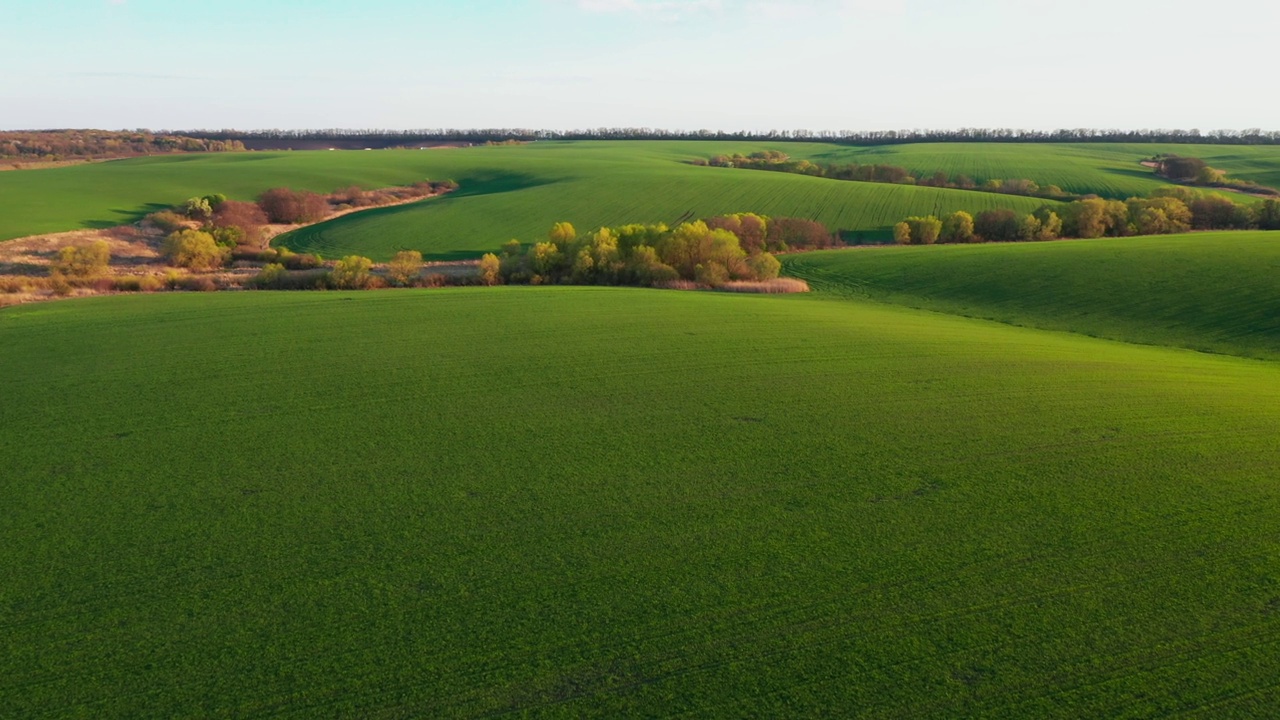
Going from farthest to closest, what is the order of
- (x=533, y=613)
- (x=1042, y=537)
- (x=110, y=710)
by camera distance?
(x=1042, y=537), (x=533, y=613), (x=110, y=710)

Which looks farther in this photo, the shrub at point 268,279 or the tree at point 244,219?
the tree at point 244,219

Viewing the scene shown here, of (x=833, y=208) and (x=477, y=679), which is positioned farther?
(x=833, y=208)

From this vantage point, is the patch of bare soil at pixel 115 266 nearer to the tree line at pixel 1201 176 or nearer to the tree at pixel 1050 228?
the tree at pixel 1050 228

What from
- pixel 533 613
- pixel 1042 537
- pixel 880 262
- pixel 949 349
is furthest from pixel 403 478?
pixel 880 262

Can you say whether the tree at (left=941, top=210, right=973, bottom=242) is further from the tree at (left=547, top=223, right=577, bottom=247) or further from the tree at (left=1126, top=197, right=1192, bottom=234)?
the tree at (left=547, top=223, right=577, bottom=247)

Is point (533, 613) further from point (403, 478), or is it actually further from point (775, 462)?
point (775, 462)

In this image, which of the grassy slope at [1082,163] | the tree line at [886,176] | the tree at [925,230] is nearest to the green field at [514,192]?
the grassy slope at [1082,163]
